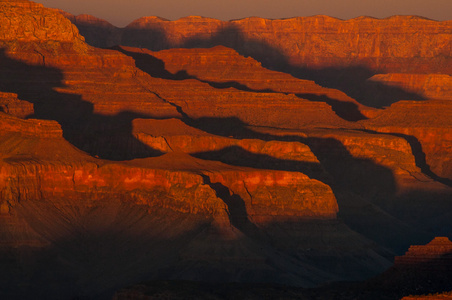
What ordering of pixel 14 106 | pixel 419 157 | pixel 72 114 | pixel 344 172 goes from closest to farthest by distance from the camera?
pixel 14 106
pixel 72 114
pixel 344 172
pixel 419 157

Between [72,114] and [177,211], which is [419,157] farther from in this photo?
[177,211]

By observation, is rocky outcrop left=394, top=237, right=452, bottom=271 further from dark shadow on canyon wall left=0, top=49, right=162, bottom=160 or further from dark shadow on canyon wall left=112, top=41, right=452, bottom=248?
dark shadow on canyon wall left=0, top=49, right=162, bottom=160

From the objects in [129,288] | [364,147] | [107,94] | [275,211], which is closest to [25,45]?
[107,94]

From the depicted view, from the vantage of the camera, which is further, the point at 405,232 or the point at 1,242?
the point at 405,232

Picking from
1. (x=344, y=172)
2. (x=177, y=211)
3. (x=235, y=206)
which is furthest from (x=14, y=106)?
(x=344, y=172)

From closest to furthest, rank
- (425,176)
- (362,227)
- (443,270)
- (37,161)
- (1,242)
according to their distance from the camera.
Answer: (443,270)
(1,242)
(37,161)
(362,227)
(425,176)

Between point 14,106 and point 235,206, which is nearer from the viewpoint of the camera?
point 235,206

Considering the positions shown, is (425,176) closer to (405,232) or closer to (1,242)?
(405,232)

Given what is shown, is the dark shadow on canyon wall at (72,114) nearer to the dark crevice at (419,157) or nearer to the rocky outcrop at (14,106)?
the rocky outcrop at (14,106)

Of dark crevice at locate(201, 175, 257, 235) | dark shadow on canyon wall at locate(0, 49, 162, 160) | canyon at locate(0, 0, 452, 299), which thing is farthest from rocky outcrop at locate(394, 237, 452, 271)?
dark shadow on canyon wall at locate(0, 49, 162, 160)
